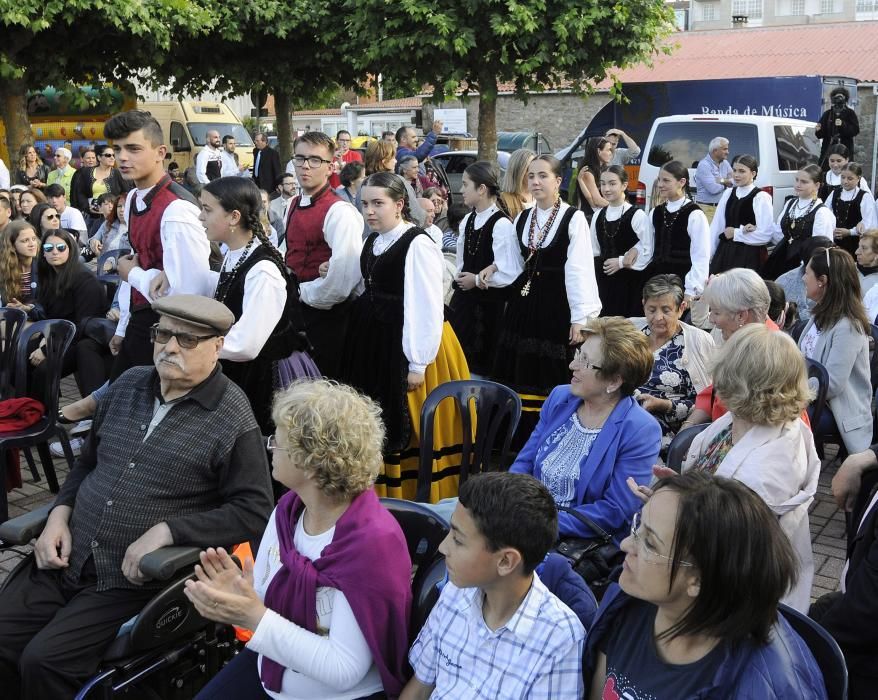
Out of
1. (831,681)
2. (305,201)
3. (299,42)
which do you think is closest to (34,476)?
(305,201)

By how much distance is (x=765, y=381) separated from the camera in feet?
10.00

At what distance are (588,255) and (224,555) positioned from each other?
11.4ft

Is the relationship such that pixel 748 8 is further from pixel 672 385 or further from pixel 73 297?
pixel 672 385

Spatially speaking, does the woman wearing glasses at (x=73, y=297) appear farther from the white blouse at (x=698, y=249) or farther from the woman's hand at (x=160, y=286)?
the white blouse at (x=698, y=249)

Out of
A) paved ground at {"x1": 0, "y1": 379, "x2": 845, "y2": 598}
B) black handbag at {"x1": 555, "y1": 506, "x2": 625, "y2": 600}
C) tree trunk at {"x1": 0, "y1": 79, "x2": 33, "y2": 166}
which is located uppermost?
tree trunk at {"x1": 0, "y1": 79, "x2": 33, "y2": 166}

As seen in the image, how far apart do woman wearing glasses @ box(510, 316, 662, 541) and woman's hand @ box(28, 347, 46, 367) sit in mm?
3226

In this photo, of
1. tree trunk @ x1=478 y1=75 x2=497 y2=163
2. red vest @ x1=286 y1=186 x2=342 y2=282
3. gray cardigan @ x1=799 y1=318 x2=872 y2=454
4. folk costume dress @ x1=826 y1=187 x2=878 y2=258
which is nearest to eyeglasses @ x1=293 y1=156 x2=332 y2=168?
red vest @ x1=286 y1=186 x2=342 y2=282

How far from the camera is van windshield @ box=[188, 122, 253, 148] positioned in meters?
20.6

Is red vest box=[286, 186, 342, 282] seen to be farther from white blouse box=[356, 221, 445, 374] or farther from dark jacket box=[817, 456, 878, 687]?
dark jacket box=[817, 456, 878, 687]

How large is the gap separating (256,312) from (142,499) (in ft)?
4.06

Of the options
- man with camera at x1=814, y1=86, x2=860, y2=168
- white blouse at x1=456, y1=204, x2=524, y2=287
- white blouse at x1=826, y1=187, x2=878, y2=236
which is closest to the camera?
white blouse at x1=456, y1=204, x2=524, y2=287

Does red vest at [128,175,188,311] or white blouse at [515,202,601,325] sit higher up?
red vest at [128,175,188,311]

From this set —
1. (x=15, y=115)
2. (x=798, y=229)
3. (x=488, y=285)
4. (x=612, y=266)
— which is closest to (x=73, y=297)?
(x=488, y=285)

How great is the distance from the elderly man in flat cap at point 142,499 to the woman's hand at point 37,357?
247cm
